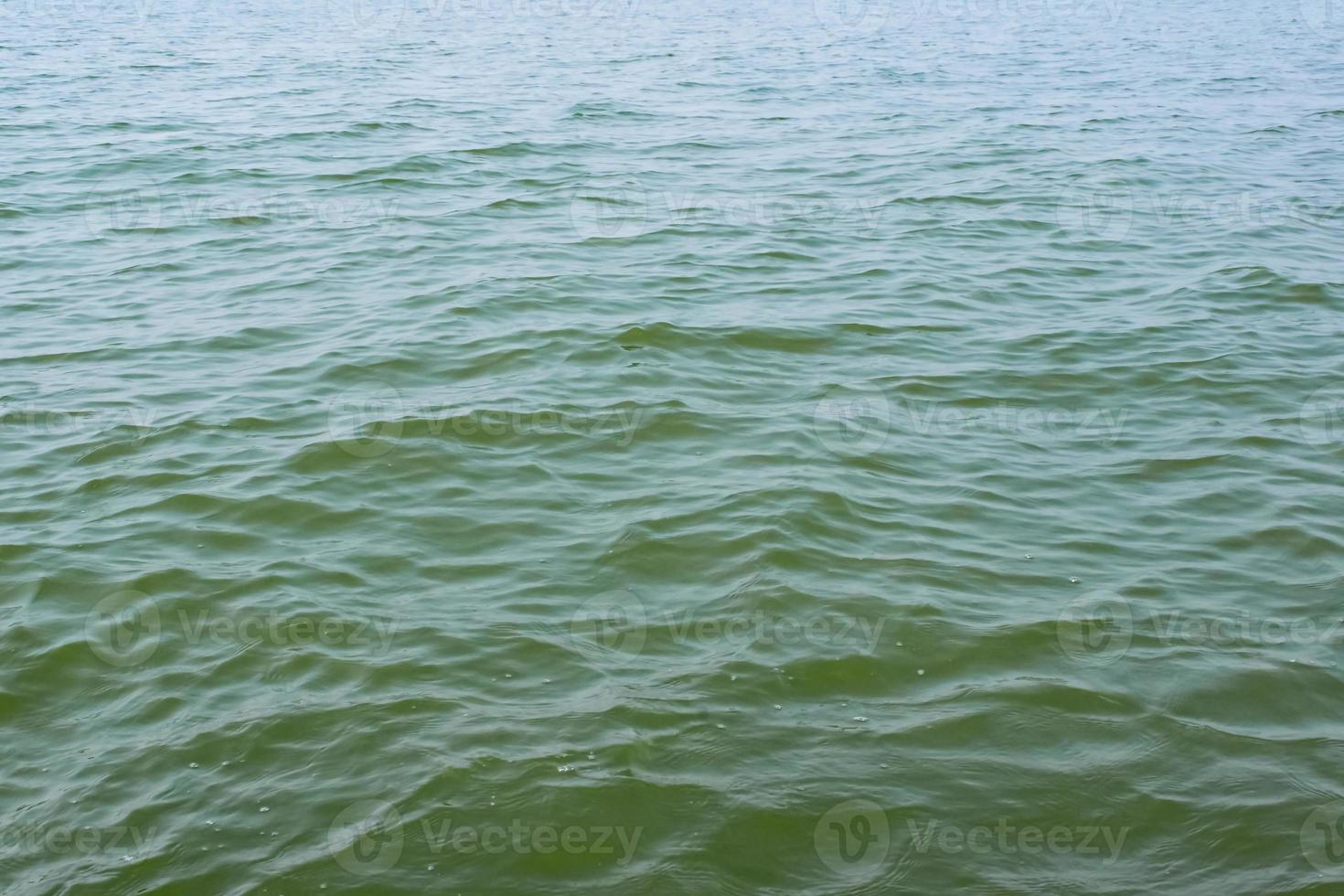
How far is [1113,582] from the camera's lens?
631cm

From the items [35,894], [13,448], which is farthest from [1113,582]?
[13,448]

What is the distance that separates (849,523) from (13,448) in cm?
494

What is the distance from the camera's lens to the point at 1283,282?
10602mm

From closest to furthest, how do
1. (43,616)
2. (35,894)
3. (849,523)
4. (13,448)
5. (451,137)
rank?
(35,894) → (43,616) → (849,523) → (13,448) → (451,137)

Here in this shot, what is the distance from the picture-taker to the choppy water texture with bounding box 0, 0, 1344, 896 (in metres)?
4.77

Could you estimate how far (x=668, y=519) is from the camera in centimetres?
689

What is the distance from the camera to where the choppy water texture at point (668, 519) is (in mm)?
4766

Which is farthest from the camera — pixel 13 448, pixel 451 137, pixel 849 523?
pixel 451 137

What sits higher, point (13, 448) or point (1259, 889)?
point (13, 448)

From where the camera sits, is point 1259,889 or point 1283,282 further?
point 1283,282

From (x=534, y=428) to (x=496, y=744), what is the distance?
3.16 metres

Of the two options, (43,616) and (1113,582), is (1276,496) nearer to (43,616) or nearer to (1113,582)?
(1113,582)

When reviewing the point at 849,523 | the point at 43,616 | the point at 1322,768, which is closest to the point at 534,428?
the point at 849,523

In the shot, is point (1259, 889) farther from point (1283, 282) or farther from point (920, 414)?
point (1283, 282)
